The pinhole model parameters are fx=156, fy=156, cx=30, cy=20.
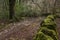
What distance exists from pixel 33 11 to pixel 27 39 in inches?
588

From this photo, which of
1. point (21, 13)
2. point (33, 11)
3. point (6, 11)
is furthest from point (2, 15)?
point (33, 11)

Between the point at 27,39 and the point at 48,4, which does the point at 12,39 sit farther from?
the point at 48,4

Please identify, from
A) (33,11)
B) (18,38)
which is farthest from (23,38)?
(33,11)

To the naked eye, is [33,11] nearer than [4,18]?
No

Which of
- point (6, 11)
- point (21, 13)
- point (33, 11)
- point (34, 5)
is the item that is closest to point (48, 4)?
point (34, 5)

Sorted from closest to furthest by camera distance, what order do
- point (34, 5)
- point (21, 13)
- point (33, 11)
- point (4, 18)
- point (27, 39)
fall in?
point (27, 39) < point (4, 18) < point (21, 13) < point (33, 11) < point (34, 5)

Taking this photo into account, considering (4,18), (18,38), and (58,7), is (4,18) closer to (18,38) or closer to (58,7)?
(18,38)

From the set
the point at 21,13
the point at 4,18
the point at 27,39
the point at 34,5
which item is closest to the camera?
the point at 27,39

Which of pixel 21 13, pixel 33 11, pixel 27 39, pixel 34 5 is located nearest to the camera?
pixel 27 39

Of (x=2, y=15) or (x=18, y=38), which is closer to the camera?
(x=18, y=38)

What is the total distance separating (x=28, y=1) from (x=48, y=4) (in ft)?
12.6

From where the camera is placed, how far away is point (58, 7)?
2798 centimetres

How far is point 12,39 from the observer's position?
11297mm

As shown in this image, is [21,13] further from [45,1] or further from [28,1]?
[45,1]
